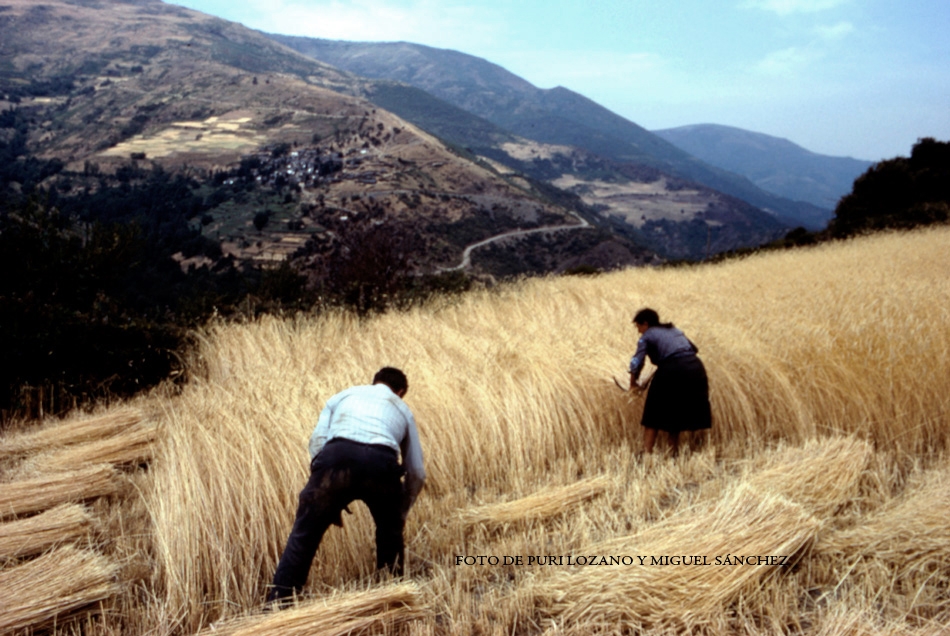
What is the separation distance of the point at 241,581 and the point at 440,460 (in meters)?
1.67

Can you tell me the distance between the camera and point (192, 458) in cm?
368

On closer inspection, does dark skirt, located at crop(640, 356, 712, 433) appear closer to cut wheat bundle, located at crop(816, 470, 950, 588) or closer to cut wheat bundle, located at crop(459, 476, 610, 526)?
cut wheat bundle, located at crop(459, 476, 610, 526)

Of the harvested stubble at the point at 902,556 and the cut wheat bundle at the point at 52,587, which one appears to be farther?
the harvested stubble at the point at 902,556

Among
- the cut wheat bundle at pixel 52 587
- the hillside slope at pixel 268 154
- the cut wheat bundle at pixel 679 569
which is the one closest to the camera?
the cut wheat bundle at pixel 52 587

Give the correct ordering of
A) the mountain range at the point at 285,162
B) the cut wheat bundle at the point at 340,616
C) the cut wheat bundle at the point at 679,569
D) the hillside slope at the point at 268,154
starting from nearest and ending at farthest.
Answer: the cut wheat bundle at the point at 340,616, the cut wheat bundle at the point at 679,569, the mountain range at the point at 285,162, the hillside slope at the point at 268,154

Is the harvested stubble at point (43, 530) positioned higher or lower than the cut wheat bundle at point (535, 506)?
lower

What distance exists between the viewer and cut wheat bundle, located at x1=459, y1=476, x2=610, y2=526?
12.3ft

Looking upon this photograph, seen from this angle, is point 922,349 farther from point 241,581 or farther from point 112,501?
point 112,501

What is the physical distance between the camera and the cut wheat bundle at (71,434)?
183 inches

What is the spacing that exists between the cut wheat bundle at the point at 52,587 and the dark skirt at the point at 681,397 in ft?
12.7

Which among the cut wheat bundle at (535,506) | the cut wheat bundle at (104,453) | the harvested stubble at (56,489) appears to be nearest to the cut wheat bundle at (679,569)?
the cut wheat bundle at (535,506)

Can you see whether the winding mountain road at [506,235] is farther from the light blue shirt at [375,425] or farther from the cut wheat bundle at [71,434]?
the light blue shirt at [375,425]

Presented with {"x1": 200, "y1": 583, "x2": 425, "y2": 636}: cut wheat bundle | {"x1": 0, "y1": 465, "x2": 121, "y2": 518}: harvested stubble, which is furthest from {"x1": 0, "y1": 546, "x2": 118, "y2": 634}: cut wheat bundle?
{"x1": 0, "y1": 465, "x2": 121, "y2": 518}: harvested stubble

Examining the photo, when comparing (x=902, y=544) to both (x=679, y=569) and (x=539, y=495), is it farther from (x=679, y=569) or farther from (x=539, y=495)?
(x=539, y=495)
